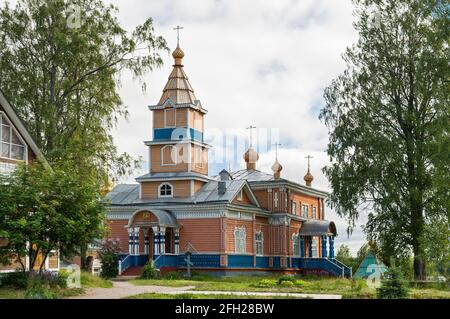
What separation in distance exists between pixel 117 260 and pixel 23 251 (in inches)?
587

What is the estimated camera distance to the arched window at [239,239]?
3812 cm

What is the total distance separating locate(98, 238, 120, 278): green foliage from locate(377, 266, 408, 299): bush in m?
19.1

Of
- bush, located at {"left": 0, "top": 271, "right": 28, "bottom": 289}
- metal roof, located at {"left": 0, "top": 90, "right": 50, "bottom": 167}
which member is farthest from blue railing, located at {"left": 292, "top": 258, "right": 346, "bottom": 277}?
bush, located at {"left": 0, "top": 271, "right": 28, "bottom": 289}

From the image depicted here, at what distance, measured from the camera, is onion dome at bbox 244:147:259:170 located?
4824 centimetres

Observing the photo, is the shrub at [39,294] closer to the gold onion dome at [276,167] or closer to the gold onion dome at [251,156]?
the gold onion dome at [276,167]

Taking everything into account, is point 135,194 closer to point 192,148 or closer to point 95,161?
point 192,148

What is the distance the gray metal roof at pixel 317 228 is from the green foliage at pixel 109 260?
1345 cm

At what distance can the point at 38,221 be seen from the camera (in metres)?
21.1

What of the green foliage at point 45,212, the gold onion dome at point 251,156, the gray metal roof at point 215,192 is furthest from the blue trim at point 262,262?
the green foliage at point 45,212

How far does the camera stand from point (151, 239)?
38031 mm

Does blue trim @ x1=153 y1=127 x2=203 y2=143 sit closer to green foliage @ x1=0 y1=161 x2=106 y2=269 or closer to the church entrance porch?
the church entrance porch

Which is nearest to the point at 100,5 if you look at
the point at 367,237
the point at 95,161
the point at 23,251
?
the point at 95,161

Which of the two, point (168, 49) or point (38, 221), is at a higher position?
point (168, 49)
